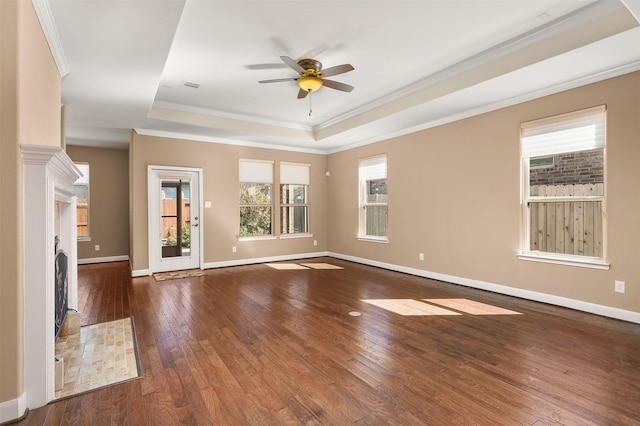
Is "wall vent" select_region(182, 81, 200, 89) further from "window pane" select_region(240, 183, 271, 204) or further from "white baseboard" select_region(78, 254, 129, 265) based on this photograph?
"white baseboard" select_region(78, 254, 129, 265)

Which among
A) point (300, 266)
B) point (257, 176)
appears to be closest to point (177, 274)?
point (300, 266)

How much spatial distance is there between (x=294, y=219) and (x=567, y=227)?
524 centimetres

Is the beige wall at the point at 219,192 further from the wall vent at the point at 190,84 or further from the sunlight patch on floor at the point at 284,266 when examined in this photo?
the wall vent at the point at 190,84

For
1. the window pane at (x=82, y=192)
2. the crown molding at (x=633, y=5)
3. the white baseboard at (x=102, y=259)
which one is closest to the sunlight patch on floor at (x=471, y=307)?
the crown molding at (x=633, y=5)

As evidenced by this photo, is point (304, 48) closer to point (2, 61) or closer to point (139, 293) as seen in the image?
point (2, 61)

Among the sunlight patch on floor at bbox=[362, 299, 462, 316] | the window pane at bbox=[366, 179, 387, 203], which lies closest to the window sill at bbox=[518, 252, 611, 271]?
the sunlight patch on floor at bbox=[362, 299, 462, 316]

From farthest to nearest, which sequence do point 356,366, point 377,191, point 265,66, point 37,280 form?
point 377,191 → point 265,66 → point 356,366 → point 37,280

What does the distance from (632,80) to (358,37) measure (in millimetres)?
2892

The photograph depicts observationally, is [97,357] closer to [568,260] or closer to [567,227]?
[568,260]

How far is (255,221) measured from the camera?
286 inches

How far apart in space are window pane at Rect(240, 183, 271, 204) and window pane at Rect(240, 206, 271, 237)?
157mm

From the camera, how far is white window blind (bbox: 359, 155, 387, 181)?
260 inches

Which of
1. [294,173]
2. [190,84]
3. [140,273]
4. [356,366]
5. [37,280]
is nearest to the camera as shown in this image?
[37,280]

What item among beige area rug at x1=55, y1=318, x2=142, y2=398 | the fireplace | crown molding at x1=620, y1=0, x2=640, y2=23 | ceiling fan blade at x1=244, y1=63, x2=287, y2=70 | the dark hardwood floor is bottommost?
beige area rug at x1=55, y1=318, x2=142, y2=398
